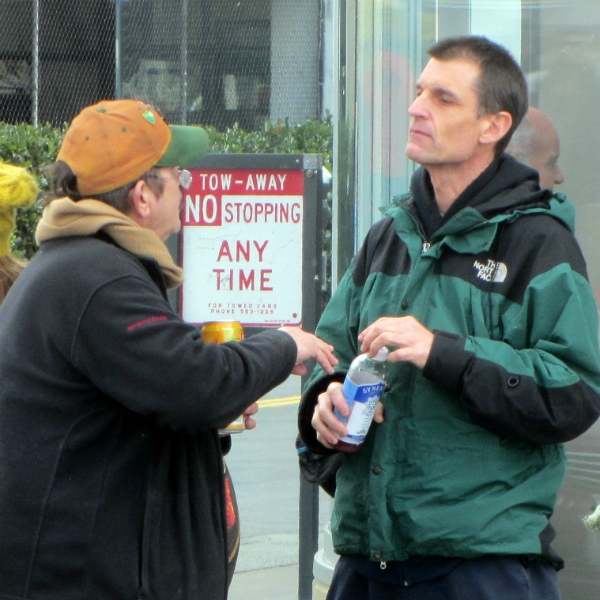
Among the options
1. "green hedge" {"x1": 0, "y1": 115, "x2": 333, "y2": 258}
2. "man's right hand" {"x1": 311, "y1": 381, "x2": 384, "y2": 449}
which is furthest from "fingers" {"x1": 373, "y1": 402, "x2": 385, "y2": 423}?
"green hedge" {"x1": 0, "y1": 115, "x2": 333, "y2": 258}

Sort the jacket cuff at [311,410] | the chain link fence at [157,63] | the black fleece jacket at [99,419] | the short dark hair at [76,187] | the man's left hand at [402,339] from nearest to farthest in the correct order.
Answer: the black fleece jacket at [99,419] < the man's left hand at [402,339] < the short dark hair at [76,187] < the jacket cuff at [311,410] < the chain link fence at [157,63]

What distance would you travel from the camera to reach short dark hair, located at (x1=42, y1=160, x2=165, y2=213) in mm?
2305

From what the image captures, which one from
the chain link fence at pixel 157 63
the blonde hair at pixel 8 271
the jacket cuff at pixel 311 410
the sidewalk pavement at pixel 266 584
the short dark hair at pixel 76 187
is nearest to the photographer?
the short dark hair at pixel 76 187

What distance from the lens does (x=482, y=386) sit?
84.9 inches

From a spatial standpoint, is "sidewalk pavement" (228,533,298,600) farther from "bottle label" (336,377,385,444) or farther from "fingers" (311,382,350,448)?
"bottle label" (336,377,385,444)

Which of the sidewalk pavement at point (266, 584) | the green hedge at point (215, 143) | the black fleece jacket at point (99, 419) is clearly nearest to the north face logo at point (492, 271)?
the black fleece jacket at point (99, 419)

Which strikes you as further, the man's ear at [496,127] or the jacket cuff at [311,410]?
the jacket cuff at [311,410]

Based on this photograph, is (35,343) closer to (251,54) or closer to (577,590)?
(577,590)

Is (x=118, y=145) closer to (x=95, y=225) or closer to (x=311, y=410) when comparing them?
(x=95, y=225)

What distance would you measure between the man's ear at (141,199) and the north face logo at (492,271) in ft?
2.48

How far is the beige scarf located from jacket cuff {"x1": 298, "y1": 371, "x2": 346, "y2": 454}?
53 cm

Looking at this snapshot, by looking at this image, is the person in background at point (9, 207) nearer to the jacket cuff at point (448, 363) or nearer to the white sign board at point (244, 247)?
the white sign board at point (244, 247)

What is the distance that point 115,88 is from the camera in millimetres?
14625

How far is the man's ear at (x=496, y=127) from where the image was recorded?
2416mm
